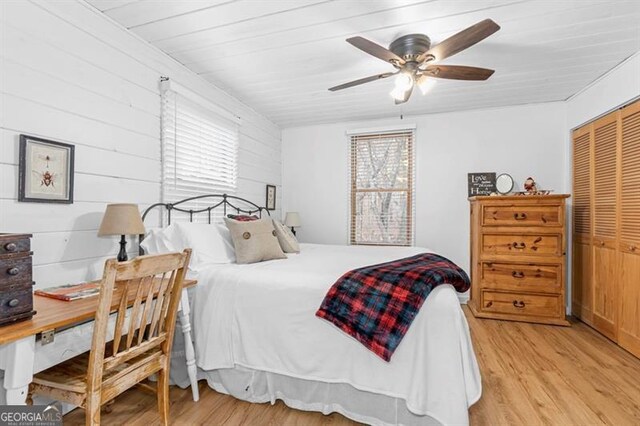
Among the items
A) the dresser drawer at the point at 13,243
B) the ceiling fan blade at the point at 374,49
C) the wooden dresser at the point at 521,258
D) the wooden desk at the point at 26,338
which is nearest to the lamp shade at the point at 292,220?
the wooden dresser at the point at 521,258

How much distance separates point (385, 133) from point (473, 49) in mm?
1867

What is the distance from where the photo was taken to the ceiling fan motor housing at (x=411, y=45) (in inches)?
86.6

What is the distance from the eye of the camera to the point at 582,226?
3441 millimetres

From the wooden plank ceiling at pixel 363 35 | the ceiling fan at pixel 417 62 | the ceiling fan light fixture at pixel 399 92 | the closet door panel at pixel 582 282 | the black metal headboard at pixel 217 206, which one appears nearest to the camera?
the wooden plank ceiling at pixel 363 35

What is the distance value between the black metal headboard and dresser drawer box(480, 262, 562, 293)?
2718 mm

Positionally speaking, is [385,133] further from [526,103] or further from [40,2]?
[40,2]

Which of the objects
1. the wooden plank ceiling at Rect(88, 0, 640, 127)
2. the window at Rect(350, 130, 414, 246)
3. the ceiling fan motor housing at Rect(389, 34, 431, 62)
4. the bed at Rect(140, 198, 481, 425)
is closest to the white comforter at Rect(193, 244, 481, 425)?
the bed at Rect(140, 198, 481, 425)

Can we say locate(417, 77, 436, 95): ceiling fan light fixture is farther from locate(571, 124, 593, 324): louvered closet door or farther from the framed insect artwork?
the framed insect artwork

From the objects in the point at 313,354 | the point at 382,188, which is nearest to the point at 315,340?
the point at 313,354

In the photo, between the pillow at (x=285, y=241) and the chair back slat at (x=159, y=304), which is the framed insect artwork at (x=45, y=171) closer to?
the chair back slat at (x=159, y=304)

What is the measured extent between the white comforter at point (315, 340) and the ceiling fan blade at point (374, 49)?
1.44 metres

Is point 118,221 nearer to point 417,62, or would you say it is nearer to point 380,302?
point 380,302

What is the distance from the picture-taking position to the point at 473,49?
2473mm

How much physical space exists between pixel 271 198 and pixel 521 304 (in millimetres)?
3177
